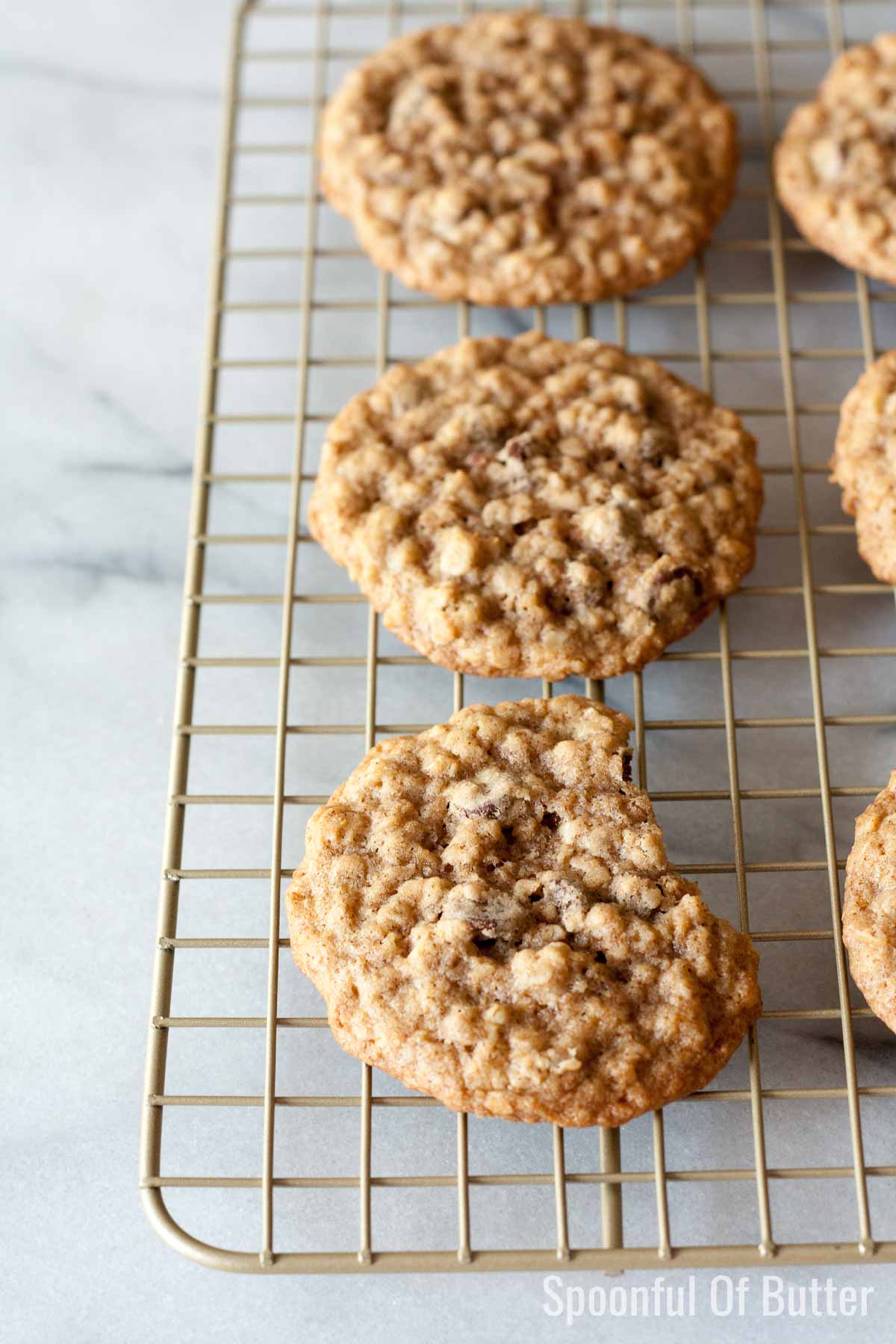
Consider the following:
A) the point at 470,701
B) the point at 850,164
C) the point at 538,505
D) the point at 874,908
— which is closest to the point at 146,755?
the point at 470,701

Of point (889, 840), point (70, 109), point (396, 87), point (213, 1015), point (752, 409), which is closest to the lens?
point (889, 840)

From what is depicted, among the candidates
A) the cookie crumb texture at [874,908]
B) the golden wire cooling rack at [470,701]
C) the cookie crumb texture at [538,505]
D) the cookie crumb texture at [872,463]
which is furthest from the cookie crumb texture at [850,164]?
the cookie crumb texture at [874,908]

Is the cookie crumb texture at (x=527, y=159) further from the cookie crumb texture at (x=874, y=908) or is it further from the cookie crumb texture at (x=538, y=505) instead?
the cookie crumb texture at (x=874, y=908)

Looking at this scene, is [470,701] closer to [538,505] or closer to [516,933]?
[538,505]

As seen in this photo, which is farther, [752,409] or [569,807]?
[752,409]

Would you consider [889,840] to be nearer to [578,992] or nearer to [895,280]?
[578,992]

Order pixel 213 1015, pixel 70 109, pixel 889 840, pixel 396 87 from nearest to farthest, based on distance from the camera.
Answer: pixel 889 840
pixel 213 1015
pixel 396 87
pixel 70 109

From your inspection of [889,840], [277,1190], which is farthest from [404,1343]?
[889,840]
